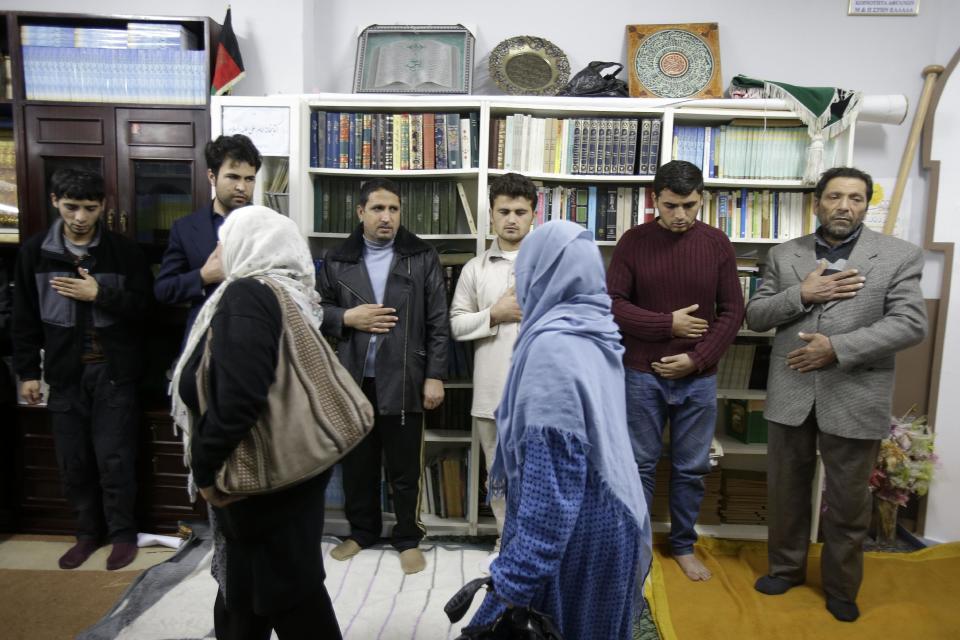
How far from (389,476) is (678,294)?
134 cm

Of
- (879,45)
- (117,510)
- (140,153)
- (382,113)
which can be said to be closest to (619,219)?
(382,113)

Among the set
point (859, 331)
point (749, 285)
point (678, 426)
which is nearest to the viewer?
point (859, 331)

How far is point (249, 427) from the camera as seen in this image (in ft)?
3.83

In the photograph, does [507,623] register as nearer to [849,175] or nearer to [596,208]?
[849,175]

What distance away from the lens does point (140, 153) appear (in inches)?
101

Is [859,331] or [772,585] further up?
[859,331]

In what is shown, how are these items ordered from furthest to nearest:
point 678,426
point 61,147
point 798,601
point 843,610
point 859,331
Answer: point 61,147, point 678,426, point 798,601, point 843,610, point 859,331

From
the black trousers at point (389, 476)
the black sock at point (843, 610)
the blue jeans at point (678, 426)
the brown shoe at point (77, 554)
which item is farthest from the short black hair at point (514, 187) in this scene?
the brown shoe at point (77, 554)

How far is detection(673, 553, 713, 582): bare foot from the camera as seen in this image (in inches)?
92.4

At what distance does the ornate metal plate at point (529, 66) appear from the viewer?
2818 mm

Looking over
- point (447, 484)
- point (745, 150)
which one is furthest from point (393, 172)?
point (745, 150)

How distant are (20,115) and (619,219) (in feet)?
8.56

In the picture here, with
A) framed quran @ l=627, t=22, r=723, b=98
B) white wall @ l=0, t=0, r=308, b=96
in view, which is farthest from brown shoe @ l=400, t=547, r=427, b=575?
framed quran @ l=627, t=22, r=723, b=98

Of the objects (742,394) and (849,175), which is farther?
(742,394)
